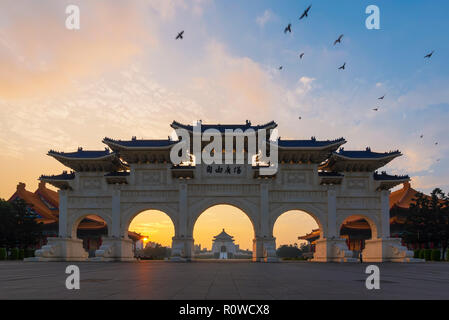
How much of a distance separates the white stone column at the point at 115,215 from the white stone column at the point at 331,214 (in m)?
14.9

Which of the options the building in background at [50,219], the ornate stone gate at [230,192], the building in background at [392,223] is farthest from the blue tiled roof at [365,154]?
the building in background at [50,219]

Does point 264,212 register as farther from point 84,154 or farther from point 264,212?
point 84,154

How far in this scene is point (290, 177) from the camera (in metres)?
32.8

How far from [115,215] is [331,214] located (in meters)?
15.5

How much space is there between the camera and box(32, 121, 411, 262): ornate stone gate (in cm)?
3203

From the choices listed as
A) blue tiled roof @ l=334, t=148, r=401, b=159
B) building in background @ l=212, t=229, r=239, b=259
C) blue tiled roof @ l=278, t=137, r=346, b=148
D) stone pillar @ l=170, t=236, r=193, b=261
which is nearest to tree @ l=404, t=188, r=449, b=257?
blue tiled roof @ l=334, t=148, r=401, b=159

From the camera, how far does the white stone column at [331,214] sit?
1267 inches

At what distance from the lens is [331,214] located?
3222 centimetres
